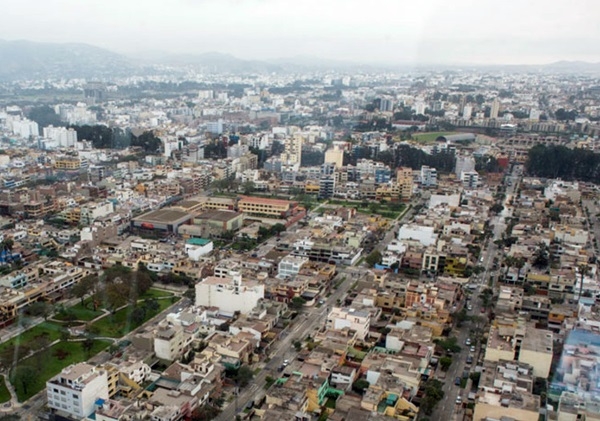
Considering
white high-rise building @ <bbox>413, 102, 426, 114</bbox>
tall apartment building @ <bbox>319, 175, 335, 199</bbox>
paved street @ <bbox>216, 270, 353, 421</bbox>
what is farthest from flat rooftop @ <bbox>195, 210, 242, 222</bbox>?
white high-rise building @ <bbox>413, 102, 426, 114</bbox>

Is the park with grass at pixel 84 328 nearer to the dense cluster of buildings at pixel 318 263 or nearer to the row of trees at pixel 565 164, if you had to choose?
the dense cluster of buildings at pixel 318 263

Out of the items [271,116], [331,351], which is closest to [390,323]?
[331,351]

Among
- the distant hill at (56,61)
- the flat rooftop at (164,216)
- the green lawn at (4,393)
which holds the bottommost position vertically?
the green lawn at (4,393)

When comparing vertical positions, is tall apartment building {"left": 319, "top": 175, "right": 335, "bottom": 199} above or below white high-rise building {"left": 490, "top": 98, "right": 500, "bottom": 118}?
below

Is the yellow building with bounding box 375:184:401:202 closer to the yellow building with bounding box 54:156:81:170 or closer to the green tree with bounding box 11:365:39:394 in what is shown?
the yellow building with bounding box 54:156:81:170

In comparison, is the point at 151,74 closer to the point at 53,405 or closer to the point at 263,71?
the point at 263,71

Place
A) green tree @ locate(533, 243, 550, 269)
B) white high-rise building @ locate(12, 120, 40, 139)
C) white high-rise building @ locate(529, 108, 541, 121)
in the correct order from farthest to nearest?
white high-rise building @ locate(529, 108, 541, 121) → white high-rise building @ locate(12, 120, 40, 139) → green tree @ locate(533, 243, 550, 269)

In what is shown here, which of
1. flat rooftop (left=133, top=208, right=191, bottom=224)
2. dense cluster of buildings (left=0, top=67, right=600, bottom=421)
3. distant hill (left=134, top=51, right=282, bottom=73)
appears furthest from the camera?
distant hill (left=134, top=51, right=282, bottom=73)

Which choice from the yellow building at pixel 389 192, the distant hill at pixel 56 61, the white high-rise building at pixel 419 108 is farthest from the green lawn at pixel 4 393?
the white high-rise building at pixel 419 108
